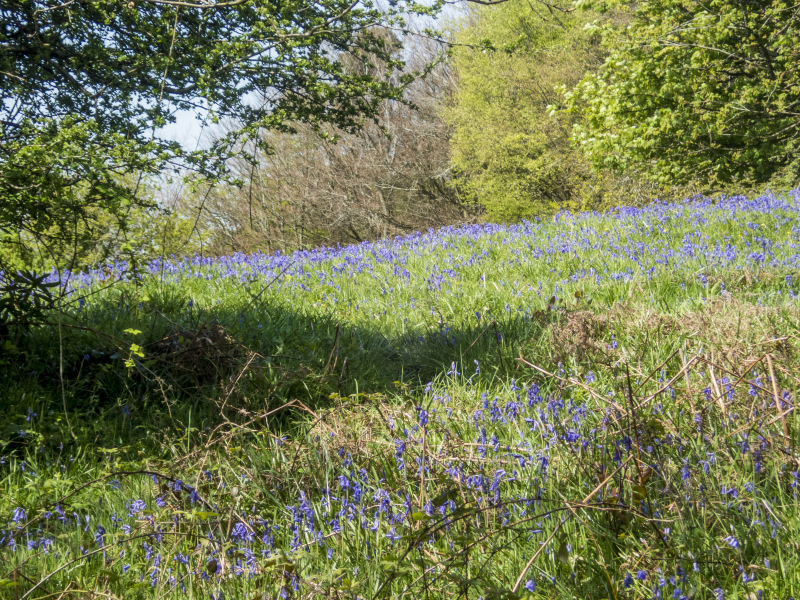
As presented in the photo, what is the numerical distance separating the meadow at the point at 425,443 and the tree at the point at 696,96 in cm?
854

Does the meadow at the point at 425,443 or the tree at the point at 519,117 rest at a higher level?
the tree at the point at 519,117

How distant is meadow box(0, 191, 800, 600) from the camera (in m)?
1.82

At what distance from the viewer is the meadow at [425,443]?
182 cm

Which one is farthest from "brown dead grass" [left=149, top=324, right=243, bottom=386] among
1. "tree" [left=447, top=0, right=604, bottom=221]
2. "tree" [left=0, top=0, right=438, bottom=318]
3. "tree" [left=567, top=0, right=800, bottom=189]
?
"tree" [left=447, top=0, right=604, bottom=221]

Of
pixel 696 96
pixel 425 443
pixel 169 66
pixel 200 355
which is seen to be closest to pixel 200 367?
pixel 200 355

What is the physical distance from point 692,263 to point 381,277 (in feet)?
11.3

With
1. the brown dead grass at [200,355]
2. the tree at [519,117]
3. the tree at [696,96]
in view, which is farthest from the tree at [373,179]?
the brown dead grass at [200,355]

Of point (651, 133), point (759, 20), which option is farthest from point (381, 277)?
point (759, 20)

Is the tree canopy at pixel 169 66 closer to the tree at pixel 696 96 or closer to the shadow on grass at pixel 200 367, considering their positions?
the shadow on grass at pixel 200 367

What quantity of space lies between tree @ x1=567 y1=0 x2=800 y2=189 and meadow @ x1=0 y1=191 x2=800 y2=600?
28.0 feet

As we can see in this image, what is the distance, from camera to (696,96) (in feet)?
44.9

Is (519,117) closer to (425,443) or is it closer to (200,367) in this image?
(200,367)

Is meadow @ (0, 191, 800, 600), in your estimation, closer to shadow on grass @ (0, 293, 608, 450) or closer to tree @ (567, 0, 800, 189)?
shadow on grass @ (0, 293, 608, 450)

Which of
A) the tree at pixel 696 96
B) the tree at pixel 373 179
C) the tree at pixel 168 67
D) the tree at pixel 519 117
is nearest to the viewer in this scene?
the tree at pixel 168 67
